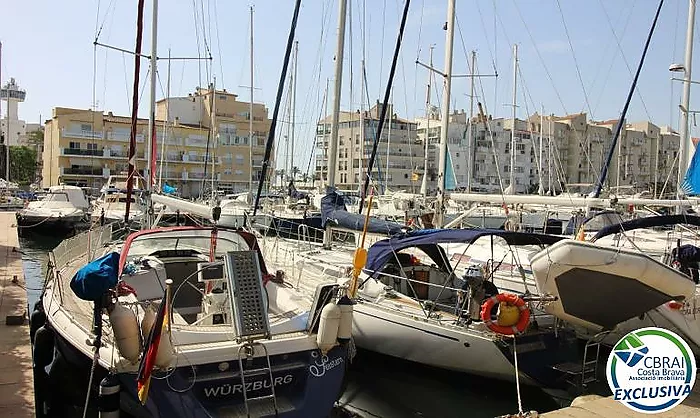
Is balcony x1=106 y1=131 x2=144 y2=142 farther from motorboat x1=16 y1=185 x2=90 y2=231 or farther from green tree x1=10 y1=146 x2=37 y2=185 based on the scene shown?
motorboat x1=16 y1=185 x2=90 y2=231

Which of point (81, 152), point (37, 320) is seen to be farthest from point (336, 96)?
point (81, 152)

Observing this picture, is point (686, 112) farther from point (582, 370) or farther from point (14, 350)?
point (14, 350)

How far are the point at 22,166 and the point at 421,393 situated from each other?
81.6 metres

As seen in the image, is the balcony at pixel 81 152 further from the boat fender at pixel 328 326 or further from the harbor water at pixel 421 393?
the boat fender at pixel 328 326

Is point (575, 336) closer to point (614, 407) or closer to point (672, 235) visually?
point (614, 407)

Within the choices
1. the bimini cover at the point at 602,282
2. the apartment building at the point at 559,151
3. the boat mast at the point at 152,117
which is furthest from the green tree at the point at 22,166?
the bimini cover at the point at 602,282

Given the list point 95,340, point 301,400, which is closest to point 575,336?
point 301,400

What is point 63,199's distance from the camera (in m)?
37.1

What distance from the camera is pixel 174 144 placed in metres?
72.1

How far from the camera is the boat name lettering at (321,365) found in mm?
6926

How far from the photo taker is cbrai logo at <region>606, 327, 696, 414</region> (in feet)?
24.0

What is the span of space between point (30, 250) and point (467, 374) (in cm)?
2534

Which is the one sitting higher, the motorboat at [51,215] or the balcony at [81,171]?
the balcony at [81,171]

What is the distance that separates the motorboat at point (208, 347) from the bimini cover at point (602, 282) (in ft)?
11.5
